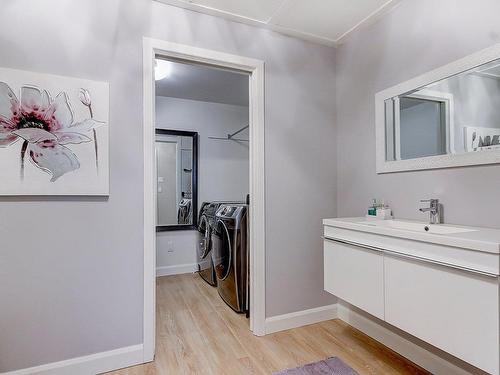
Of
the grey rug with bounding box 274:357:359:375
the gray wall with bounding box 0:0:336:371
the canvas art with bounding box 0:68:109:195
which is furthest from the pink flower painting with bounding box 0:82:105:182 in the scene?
the grey rug with bounding box 274:357:359:375

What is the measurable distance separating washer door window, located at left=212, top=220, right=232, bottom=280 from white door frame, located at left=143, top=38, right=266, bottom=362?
52cm

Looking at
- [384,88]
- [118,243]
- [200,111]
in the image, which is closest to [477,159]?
[384,88]

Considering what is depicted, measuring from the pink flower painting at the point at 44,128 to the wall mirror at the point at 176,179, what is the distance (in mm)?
2029

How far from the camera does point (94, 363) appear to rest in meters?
1.74

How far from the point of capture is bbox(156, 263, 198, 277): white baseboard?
12.2ft

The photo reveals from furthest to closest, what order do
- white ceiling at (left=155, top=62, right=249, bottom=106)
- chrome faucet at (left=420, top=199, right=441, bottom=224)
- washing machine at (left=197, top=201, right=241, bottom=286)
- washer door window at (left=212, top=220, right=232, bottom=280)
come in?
washing machine at (left=197, top=201, right=241, bottom=286)
white ceiling at (left=155, top=62, right=249, bottom=106)
washer door window at (left=212, top=220, right=232, bottom=280)
chrome faucet at (left=420, top=199, right=441, bottom=224)

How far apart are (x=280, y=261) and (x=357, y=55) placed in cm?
180

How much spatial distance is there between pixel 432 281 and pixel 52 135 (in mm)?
2185

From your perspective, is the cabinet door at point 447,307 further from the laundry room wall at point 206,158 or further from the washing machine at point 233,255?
the laundry room wall at point 206,158

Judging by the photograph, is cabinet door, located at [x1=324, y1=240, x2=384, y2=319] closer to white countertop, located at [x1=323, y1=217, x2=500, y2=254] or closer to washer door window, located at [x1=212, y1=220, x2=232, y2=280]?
white countertop, located at [x1=323, y1=217, x2=500, y2=254]

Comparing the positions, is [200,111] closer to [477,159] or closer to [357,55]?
[357,55]

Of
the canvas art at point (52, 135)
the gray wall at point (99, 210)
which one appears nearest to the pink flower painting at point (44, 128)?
the canvas art at point (52, 135)

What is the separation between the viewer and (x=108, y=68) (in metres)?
1.80

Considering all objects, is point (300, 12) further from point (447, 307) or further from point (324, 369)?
point (324, 369)
